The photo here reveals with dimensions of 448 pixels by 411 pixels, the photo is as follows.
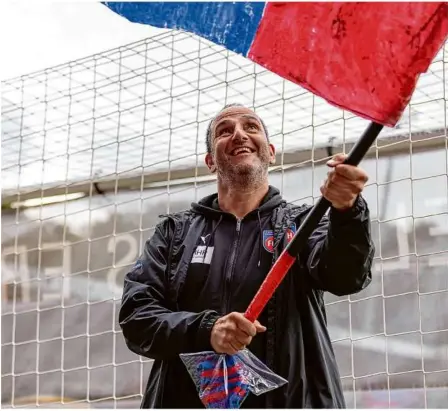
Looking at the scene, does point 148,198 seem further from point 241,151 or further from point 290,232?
point 290,232

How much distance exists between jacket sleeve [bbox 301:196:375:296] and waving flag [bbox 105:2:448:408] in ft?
0.18

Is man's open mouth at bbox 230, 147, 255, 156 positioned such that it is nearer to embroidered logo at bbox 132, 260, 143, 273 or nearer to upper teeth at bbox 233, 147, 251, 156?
upper teeth at bbox 233, 147, 251, 156

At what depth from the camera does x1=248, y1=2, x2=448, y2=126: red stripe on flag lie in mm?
885

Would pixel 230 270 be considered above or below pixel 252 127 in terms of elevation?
below

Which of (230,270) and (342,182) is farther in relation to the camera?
(230,270)

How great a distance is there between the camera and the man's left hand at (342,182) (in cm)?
93

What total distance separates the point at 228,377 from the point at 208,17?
1.83 feet

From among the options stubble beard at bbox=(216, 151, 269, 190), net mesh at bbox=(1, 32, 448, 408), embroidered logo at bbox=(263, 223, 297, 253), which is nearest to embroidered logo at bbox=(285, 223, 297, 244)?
embroidered logo at bbox=(263, 223, 297, 253)

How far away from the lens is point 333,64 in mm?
932

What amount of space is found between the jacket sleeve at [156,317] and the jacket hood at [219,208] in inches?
2.5

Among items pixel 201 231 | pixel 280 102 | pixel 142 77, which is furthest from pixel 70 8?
pixel 201 231

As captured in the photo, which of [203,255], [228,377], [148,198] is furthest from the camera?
[148,198]

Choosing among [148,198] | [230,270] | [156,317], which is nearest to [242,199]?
[230,270]

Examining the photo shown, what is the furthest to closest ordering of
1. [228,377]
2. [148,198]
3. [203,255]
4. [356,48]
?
[148,198] → [203,255] → [228,377] → [356,48]
